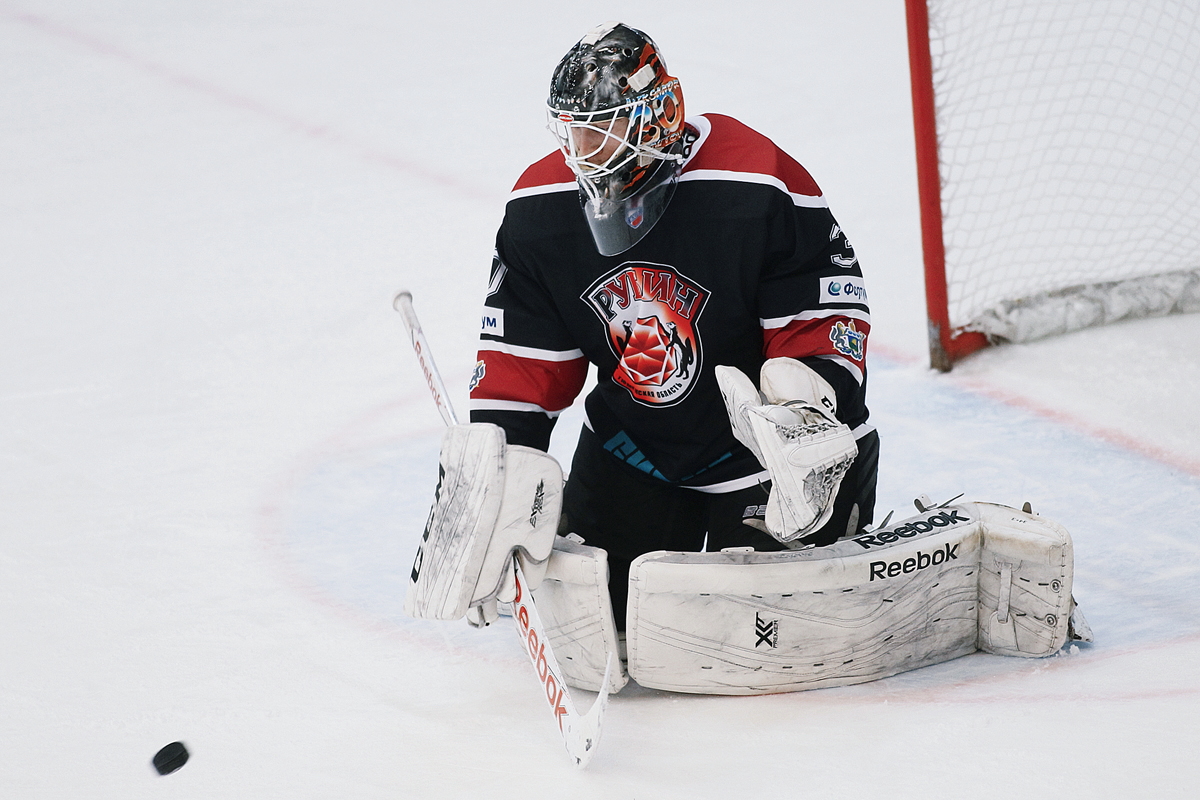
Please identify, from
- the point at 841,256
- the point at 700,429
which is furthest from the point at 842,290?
the point at 700,429

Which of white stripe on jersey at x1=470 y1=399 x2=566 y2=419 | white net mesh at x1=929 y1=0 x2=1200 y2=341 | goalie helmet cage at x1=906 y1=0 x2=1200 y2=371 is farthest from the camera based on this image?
white net mesh at x1=929 y1=0 x2=1200 y2=341

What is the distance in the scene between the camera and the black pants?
209cm

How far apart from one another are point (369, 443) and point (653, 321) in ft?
3.96

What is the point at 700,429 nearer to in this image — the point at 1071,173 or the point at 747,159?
the point at 747,159

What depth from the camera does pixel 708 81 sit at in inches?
205

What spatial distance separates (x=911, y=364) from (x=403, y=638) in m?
1.59

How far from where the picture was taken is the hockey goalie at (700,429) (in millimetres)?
1840

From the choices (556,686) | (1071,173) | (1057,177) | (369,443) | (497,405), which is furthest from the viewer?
(1071,173)

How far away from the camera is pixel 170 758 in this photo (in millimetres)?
1799

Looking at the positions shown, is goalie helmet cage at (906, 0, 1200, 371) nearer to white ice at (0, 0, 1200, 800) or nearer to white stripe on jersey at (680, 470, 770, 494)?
white ice at (0, 0, 1200, 800)

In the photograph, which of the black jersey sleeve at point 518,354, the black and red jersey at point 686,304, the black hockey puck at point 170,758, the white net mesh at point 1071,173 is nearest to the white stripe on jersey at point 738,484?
the black and red jersey at point 686,304

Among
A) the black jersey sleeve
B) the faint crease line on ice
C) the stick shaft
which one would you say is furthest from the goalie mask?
the faint crease line on ice

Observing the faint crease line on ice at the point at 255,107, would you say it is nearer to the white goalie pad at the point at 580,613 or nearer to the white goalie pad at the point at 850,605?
the white goalie pad at the point at 580,613

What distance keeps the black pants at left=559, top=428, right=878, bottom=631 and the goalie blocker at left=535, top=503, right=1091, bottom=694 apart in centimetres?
15
